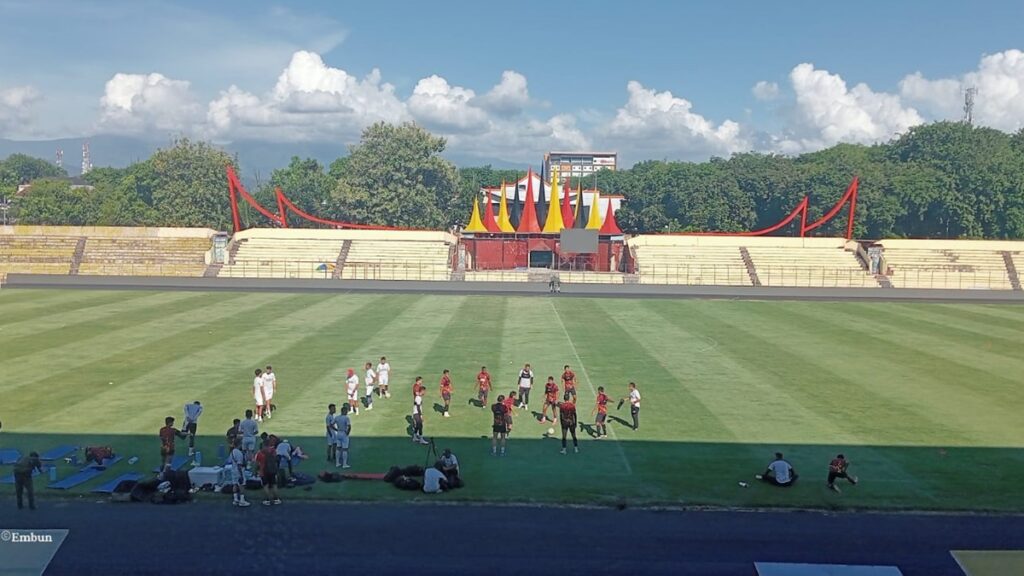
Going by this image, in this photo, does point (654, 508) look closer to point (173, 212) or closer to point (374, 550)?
point (374, 550)

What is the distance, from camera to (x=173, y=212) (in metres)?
103

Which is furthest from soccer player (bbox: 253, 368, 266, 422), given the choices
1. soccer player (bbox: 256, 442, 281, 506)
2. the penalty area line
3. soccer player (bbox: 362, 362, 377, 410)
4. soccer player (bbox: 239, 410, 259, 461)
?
the penalty area line

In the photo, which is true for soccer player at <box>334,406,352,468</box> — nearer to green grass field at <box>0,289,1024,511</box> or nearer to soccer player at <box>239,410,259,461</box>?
green grass field at <box>0,289,1024,511</box>

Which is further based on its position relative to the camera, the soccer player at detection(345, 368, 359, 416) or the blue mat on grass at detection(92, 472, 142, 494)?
the soccer player at detection(345, 368, 359, 416)

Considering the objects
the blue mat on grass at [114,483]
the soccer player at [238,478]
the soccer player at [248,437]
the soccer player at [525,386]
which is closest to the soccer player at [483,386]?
the soccer player at [525,386]

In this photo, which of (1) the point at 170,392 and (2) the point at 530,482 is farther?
(1) the point at 170,392

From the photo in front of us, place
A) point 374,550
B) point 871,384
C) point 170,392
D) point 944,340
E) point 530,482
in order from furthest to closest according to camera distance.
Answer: point 944,340 → point 871,384 → point 170,392 → point 530,482 → point 374,550

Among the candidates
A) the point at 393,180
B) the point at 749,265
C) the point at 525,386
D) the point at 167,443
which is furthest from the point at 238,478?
the point at 393,180

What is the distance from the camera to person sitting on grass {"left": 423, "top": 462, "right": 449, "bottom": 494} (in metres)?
17.0

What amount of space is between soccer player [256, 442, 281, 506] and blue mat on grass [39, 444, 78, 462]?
5831 mm

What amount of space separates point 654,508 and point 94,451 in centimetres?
1315

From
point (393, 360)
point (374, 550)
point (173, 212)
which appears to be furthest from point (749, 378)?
point (173, 212)

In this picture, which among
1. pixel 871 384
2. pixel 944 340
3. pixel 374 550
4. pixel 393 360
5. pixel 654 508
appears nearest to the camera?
pixel 374 550

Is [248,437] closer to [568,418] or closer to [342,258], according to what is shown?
[568,418]
